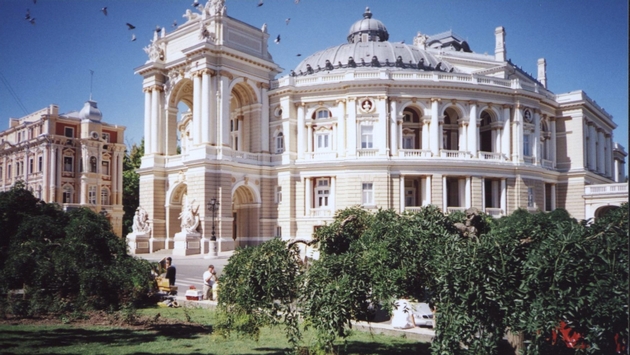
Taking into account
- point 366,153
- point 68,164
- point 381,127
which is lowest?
point 68,164

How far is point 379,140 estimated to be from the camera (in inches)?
1725

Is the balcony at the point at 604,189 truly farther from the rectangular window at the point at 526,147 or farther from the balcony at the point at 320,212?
the balcony at the point at 320,212

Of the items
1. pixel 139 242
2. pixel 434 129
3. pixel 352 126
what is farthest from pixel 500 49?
pixel 139 242

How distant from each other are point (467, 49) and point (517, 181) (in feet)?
95.0

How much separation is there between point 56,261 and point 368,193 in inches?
1283

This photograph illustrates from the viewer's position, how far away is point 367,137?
44406 millimetres

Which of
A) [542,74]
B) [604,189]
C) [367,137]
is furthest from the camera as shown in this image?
[542,74]

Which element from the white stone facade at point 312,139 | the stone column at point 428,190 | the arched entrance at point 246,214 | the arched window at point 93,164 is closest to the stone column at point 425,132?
the white stone facade at point 312,139

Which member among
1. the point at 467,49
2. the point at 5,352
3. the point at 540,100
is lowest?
the point at 5,352

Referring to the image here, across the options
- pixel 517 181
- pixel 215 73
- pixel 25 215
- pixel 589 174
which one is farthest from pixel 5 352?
pixel 589 174

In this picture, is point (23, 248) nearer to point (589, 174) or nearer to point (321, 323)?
point (321, 323)

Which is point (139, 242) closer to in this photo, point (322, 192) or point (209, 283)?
Result: point (322, 192)

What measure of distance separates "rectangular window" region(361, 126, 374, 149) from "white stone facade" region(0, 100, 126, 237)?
19885mm

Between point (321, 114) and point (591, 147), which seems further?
point (591, 147)
